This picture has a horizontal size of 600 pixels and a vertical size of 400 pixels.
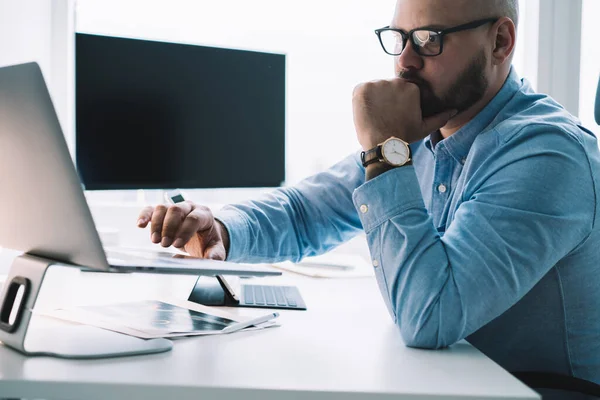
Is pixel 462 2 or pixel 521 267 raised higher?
pixel 462 2

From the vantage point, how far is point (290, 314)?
1221 mm

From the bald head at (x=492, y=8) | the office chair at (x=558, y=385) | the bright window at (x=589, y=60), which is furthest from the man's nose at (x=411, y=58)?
the bright window at (x=589, y=60)

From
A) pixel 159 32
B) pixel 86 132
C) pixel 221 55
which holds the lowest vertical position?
pixel 86 132

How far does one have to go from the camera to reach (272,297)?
4.41 feet

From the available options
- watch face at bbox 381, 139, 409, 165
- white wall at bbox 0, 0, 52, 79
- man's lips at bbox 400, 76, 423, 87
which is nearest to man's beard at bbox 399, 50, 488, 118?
man's lips at bbox 400, 76, 423, 87

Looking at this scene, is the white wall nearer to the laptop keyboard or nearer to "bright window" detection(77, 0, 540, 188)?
"bright window" detection(77, 0, 540, 188)

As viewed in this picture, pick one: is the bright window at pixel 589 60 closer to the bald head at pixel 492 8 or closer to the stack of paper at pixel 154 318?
the bald head at pixel 492 8

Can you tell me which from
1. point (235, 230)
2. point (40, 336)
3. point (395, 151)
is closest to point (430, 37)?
point (395, 151)

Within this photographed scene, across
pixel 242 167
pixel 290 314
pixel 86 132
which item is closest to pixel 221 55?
pixel 242 167

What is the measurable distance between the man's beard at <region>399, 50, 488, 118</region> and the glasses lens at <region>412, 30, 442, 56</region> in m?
0.06

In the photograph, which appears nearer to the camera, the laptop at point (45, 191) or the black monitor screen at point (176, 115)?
→ the laptop at point (45, 191)

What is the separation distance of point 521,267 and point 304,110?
61.2 inches

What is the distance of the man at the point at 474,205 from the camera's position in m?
1.03

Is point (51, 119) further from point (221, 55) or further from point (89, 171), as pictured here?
point (221, 55)
